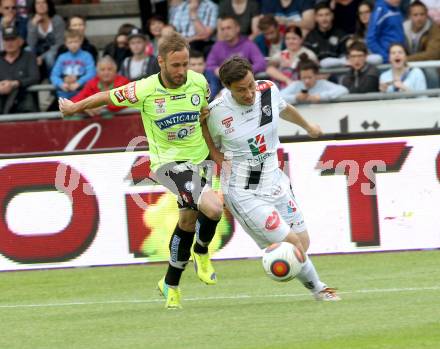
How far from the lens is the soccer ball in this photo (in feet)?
27.6

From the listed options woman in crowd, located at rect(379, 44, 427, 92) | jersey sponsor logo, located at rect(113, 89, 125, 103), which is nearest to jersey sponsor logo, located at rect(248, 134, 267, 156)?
jersey sponsor logo, located at rect(113, 89, 125, 103)

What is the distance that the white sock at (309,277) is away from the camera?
8719 millimetres

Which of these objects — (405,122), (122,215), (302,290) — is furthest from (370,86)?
(302,290)

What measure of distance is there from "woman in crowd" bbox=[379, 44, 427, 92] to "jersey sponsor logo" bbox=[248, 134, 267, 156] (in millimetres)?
5653

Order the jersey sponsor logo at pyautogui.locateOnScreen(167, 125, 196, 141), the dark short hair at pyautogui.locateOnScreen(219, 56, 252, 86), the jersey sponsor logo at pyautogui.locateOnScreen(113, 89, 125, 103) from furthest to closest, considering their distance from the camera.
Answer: the jersey sponsor logo at pyautogui.locateOnScreen(167, 125, 196, 141), the jersey sponsor logo at pyautogui.locateOnScreen(113, 89, 125, 103), the dark short hair at pyautogui.locateOnScreen(219, 56, 252, 86)

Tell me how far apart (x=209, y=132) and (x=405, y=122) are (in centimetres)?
561

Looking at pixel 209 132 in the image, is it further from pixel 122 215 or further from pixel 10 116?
pixel 10 116

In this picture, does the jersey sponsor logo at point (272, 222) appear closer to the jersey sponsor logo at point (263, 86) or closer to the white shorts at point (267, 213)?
the white shorts at point (267, 213)

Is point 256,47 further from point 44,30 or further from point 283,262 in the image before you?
A: point 283,262

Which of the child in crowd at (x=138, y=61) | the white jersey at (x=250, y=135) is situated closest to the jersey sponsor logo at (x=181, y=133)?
the white jersey at (x=250, y=135)

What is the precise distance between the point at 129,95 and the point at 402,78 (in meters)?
6.08

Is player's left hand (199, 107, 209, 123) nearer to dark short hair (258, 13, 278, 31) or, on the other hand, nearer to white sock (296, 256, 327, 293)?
white sock (296, 256, 327, 293)

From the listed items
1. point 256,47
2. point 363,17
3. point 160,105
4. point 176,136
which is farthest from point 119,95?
point 363,17

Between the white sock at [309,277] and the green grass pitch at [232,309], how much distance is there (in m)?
0.13
